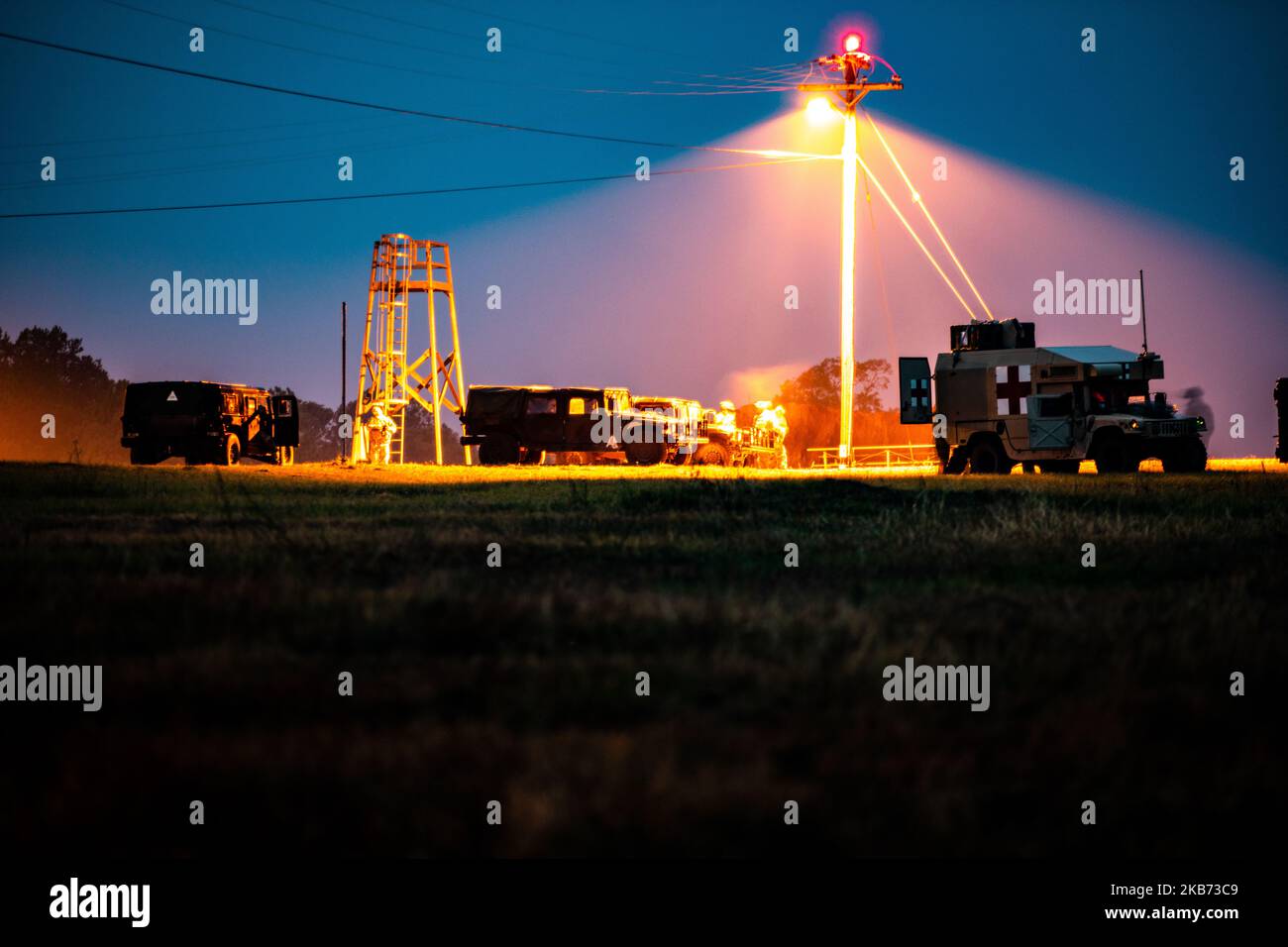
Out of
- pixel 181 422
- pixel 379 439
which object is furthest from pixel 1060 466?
pixel 181 422

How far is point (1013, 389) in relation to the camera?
26.2 m

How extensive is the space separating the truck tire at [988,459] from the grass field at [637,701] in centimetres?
1800

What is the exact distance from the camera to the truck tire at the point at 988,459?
26.3 meters

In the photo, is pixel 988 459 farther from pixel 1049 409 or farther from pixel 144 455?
pixel 144 455

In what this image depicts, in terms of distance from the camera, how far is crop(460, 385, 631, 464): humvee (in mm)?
33531

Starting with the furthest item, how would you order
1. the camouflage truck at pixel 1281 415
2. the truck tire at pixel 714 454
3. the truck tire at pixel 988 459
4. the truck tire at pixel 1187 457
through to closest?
the truck tire at pixel 714 454 < the camouflage truck at pixel 1281 415 < the truck tire at pixel 988 459 < the truck tire at pixel 1187 457

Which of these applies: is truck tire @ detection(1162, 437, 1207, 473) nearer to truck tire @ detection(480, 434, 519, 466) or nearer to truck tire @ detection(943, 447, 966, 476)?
truck tire @ detection(943, 447, 966, 476)

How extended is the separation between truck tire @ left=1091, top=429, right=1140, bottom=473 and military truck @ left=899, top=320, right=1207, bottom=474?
0.07ft
